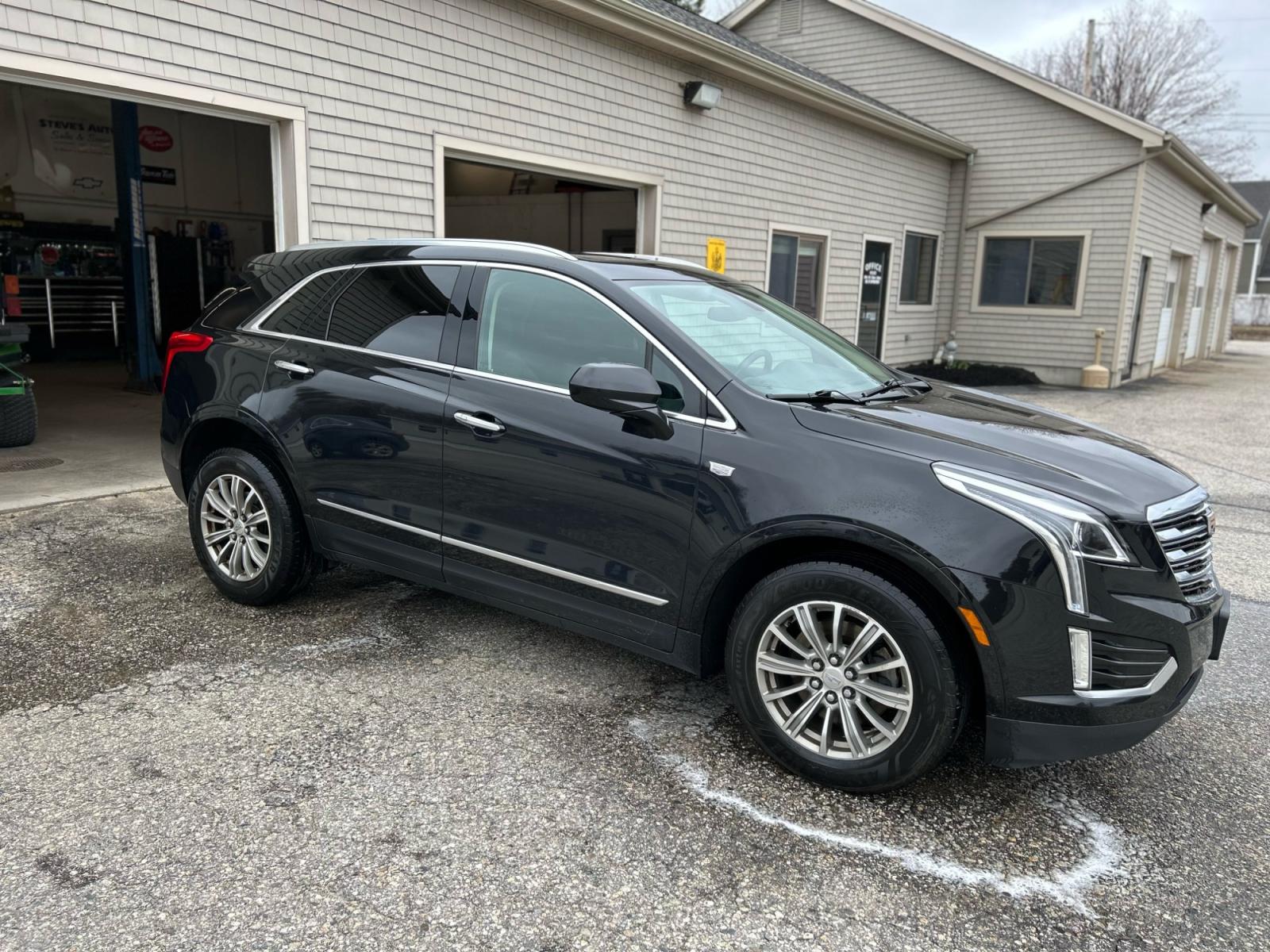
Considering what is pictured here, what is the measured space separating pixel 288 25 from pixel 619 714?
220 inches

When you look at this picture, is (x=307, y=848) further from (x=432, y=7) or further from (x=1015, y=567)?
(x=432, y=7)

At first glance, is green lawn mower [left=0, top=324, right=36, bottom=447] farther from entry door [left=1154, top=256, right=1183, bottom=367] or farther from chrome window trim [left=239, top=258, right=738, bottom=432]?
entry door [left=1154, top=256, right=1183, bottom=367]

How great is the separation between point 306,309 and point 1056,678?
343 cm

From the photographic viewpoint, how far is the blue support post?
10.5 metres

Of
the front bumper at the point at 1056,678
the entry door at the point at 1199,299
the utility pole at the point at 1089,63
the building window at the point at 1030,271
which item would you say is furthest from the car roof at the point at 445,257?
the utility pole at the point at 1089,63

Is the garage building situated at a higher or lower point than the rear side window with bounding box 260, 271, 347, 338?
higher

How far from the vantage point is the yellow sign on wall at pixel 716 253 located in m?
10.8

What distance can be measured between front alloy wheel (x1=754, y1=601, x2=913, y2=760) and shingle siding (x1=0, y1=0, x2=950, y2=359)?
5.38 metres

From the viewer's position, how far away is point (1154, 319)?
18391mm

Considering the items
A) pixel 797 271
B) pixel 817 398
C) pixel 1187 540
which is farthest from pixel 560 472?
pixel 797 271

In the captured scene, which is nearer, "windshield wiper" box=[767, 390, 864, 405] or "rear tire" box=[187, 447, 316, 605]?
"windshield wiper" box=[767, 390, 864, 405]

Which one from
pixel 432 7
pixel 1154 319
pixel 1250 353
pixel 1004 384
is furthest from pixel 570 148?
pixel 1250 353

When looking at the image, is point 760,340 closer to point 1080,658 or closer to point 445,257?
point 445,257

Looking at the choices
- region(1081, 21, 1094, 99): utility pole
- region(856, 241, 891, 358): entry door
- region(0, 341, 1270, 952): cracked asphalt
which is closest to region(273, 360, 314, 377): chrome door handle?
region(0, 341, 1270, 952): cracked asphalt
